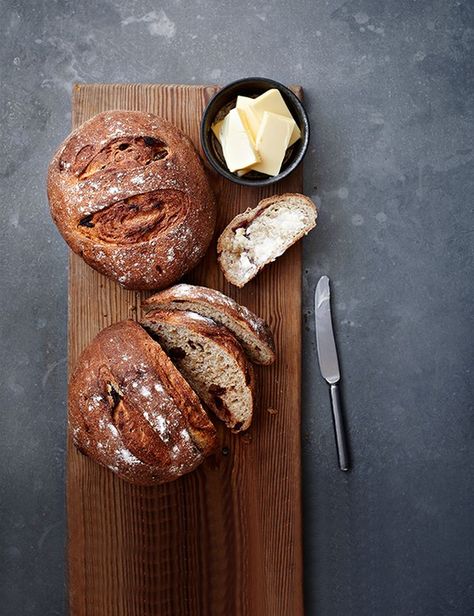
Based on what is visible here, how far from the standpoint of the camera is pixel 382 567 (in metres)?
2.44

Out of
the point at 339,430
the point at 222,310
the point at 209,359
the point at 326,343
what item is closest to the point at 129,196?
the point at 222,310

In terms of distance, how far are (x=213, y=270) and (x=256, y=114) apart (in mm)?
593

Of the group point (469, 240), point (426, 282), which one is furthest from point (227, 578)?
point (469, 240)

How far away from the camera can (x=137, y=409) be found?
2016mm

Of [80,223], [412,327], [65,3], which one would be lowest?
[412,327]

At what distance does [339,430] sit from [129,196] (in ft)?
3.88

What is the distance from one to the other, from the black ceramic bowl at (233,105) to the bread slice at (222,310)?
43 cm

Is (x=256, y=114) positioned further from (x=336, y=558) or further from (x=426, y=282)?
(x=336, y=558)

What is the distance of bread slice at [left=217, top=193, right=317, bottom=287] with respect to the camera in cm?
227

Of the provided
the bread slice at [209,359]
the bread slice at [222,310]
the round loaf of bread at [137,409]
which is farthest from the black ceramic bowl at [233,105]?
the round loaf of bread at [137,409]

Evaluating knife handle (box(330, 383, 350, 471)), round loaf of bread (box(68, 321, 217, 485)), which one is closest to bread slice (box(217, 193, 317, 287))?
round loaf of bread (box(68, 321, 217, 485))

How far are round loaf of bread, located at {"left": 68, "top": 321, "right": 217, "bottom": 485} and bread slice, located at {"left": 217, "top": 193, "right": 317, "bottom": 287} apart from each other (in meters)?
0.44

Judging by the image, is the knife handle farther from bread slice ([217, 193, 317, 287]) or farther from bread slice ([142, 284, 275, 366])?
bread slice ([217, 193, 317, 287])

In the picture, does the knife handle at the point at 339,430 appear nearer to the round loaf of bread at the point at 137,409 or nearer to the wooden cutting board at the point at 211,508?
the wooden cutting board at the point at 211,508
